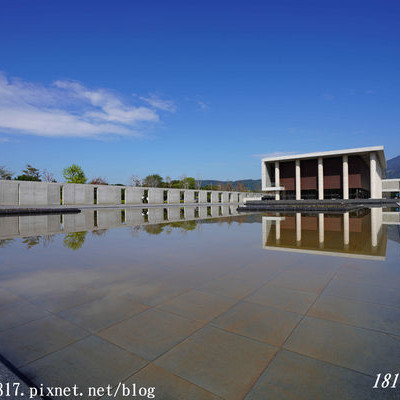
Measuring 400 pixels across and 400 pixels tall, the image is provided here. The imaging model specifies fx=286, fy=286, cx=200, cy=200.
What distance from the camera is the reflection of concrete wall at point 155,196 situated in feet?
136

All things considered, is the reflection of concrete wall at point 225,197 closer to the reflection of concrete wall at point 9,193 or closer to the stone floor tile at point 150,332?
the reflection of concrete wall at point 9,193

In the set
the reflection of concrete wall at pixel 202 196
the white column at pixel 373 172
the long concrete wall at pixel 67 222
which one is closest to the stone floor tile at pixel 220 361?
the long concrete wall at pixel 67 222

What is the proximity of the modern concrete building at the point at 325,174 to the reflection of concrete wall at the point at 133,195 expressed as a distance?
1799cm

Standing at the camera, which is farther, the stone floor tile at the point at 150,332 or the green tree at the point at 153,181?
the green tree at the point at 153,181

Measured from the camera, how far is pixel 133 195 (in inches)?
1510

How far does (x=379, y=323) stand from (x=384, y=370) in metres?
0.75

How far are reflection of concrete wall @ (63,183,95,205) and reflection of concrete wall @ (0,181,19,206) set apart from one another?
4611 millimetres

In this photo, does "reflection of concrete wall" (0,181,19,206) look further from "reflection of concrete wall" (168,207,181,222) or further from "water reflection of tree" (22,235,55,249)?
"water reflection of tree" (22,235,55,249)

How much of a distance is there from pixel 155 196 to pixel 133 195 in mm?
4412

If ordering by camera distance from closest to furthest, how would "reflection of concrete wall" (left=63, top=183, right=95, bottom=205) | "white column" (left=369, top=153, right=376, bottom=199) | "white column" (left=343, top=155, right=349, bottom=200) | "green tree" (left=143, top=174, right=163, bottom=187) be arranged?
1. "reflection of concrete wall" (left=63, top=183, right=95, bottom=205)
2. "white column" (left=343, top=155, right=349, bottom=200)
3. "white column" (left=369, top=153, right=376, bottom=199)
4. "green tree" (left=143, top=174, right=163, bottom=187)

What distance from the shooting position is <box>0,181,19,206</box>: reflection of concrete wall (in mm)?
26672

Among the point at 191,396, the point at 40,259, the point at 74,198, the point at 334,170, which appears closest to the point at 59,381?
the point at 191,396

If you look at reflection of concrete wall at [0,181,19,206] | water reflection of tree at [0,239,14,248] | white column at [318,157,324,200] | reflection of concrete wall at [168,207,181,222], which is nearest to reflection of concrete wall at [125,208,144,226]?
reflection of concrete wall at [168,207,181,222]

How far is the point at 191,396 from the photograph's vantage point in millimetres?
1757
